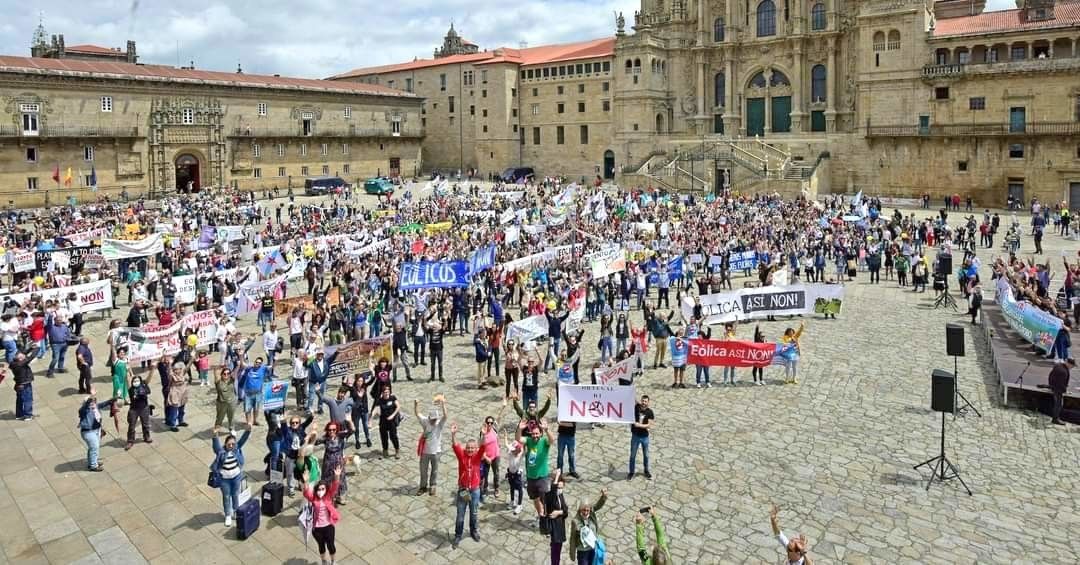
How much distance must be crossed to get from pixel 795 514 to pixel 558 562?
3.87 metres

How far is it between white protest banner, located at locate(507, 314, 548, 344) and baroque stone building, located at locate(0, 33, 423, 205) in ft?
155

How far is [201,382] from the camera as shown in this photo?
18516 millimetres

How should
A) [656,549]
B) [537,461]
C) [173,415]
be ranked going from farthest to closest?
[173,415] < [537,461] < [656,549]

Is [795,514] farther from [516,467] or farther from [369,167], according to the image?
[369,167]

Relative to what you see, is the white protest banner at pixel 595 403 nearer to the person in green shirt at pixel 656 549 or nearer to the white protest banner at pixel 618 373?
the white protest banner at pixel 618 373

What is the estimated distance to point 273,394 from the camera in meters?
15.0

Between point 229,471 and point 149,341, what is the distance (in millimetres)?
8263

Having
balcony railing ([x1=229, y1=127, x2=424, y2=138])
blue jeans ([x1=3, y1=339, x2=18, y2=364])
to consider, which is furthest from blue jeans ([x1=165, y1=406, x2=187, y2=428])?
balcony railing ([x1=229, y1=127, x2=424, y2=138])

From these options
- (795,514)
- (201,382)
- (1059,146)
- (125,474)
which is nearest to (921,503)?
(795,514)

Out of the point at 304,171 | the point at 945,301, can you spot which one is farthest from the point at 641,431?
the point at 304,171

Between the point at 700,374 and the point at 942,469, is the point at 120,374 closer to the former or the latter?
the point at 700,374

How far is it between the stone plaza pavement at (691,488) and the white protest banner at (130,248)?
1148 centimetres

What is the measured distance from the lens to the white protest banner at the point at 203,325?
19.2m

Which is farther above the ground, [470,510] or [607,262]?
[607,262]
